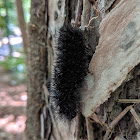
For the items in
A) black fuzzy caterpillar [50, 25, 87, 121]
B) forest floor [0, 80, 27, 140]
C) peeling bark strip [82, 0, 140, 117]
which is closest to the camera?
peeling bark strip [82, 0, 140, 117]

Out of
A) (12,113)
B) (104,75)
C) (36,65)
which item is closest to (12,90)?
(12,113)

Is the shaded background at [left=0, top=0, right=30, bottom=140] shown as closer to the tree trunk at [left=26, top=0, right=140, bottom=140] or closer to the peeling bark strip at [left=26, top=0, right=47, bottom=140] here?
the peeling bark strip at [left=26, top=0, right=47, bottom=140]

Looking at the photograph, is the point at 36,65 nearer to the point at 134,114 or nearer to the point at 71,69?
the point at 71,69

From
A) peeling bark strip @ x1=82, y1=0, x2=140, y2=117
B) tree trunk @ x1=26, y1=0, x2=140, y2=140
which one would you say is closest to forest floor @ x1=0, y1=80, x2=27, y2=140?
tree trunk @ x1=26, y1=0, x2=140, y2=140

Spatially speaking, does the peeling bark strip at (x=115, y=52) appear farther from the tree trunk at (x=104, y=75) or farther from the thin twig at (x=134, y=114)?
the thin twig at (x=134, y=114)

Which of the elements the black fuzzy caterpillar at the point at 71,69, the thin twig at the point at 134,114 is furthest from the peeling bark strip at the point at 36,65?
the thin twig at the point at 134,114
